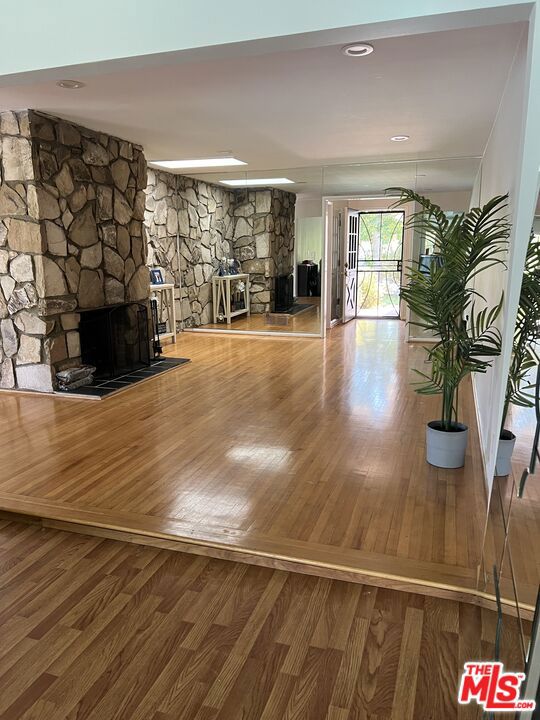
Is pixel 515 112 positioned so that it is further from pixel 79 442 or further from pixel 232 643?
pixel 79 442

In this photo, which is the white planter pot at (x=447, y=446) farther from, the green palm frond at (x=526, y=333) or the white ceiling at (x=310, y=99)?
the white ceiling at (x=310, y=99)

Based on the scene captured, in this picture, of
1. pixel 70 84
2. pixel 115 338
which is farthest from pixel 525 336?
pixel 115 338

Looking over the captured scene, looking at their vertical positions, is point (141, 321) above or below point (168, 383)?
above

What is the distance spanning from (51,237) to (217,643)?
393cm

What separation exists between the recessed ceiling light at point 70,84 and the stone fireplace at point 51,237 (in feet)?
3.10

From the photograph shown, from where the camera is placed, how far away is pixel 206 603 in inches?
82.0

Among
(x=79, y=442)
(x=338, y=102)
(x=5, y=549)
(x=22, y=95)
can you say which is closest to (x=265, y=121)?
(x=338, y=102)

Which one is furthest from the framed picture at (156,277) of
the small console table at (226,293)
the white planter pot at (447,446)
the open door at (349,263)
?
the white planter pot at (447,446)

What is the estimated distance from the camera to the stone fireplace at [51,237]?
450 cm

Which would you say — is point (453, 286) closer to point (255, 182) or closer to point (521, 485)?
point (521, 485)

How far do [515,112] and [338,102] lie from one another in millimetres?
1574

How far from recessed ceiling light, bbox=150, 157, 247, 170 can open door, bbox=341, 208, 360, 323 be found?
2751 millimetres

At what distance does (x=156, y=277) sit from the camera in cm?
724

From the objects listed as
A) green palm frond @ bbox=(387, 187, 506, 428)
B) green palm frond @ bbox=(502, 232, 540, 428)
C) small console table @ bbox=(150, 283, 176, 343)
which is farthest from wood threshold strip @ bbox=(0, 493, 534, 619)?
small console table @ bbox=(150, 283, 176, 343)
